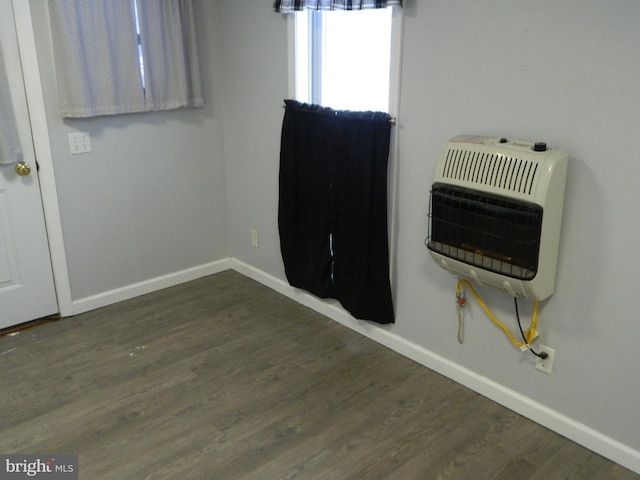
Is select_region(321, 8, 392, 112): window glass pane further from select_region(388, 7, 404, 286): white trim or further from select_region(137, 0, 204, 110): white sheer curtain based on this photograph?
select_region(137, 0, 204, 110): white sheer curtain

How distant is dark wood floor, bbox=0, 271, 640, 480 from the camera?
2.14 meters

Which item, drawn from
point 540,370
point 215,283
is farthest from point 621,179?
point 215,283

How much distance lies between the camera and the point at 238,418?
7.87 feet

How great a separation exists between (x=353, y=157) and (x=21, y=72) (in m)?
1.69

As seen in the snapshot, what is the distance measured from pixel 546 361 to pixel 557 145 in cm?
86

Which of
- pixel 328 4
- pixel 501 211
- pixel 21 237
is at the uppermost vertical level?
pixel 328 4

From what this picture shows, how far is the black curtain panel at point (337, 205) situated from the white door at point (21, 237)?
4.28 feet

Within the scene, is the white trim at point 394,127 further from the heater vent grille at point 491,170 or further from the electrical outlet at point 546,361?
the electrical outlet at point 546,361

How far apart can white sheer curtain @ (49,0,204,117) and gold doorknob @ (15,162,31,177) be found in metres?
0.32

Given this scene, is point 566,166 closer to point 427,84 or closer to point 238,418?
point 427,84

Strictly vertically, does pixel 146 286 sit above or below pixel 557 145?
below

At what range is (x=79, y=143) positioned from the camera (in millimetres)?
3068

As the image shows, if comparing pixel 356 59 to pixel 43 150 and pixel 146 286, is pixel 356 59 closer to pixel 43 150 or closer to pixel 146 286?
pixel 43 150

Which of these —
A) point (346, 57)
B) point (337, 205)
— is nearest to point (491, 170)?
point (337, 205)
